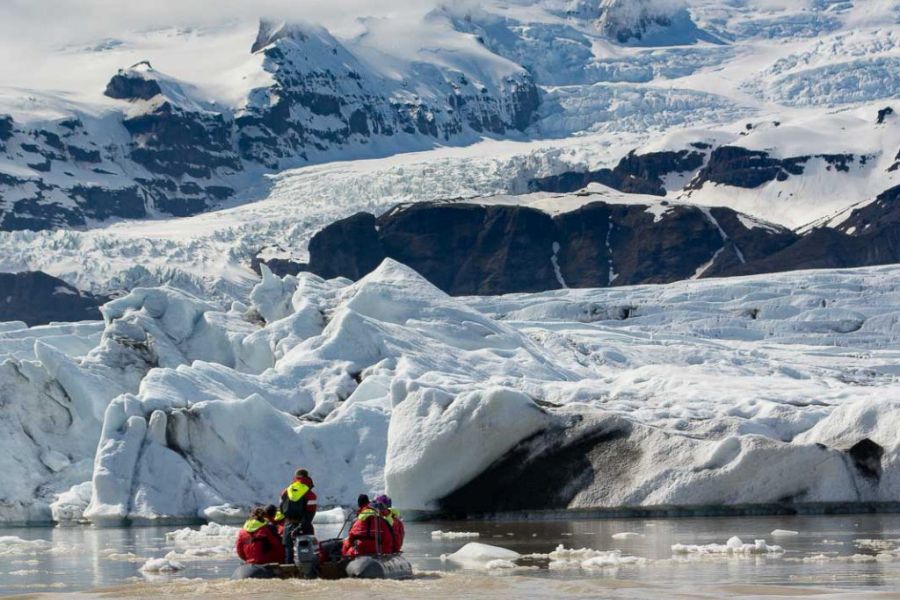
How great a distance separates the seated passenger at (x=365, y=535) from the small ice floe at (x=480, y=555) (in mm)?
3907

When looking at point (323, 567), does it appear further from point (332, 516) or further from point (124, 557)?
point (332, 516)

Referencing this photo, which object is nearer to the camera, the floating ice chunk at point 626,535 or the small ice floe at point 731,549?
the small ice floe at point 731,549

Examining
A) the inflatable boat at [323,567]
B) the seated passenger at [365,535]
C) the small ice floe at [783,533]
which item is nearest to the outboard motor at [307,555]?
the inflatable boat at [323,567]

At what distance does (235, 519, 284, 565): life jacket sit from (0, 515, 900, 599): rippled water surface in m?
0.63

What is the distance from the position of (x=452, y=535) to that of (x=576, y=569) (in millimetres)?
9346

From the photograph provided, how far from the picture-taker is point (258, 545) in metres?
31.3

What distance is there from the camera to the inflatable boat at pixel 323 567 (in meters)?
30.5

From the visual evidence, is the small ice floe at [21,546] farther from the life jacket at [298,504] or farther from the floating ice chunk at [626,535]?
the life jacket at [298,504]

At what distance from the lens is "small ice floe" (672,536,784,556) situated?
116 ft

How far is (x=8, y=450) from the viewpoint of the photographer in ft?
199

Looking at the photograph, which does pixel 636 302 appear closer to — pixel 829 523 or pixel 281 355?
pixel 281 355

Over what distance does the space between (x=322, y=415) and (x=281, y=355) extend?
10.2 meters

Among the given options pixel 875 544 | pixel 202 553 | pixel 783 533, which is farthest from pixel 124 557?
pixel 875 544

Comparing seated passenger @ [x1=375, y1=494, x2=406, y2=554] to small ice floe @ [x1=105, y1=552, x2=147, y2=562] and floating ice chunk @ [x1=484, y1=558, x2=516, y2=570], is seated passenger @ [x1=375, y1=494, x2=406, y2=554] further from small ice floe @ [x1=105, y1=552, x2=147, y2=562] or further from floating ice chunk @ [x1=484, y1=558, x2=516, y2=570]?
small ice floe @ [x1=105, y1=552, x2=147, y2=562]
